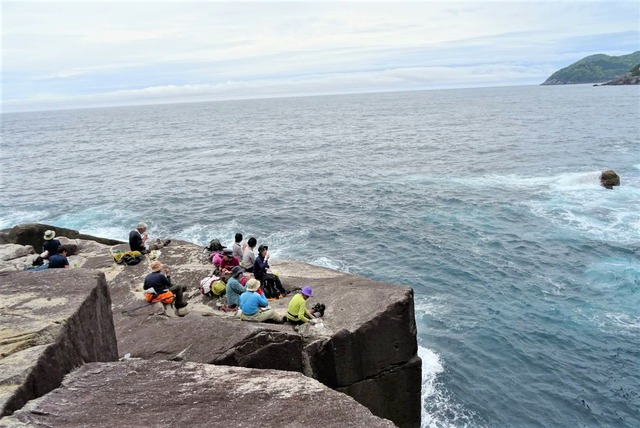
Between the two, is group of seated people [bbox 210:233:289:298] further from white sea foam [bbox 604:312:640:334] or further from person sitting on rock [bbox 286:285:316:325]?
white sea foam [bbox 604:312:640:334]

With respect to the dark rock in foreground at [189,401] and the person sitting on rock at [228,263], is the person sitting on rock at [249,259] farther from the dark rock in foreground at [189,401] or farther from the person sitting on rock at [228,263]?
the dark rock in foreground at [189,401]

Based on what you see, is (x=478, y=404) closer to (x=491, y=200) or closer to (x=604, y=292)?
(x=604, y=292)

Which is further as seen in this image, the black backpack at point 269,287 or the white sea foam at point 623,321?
the white sea foam at point 623,321

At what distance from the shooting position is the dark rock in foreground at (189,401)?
5.42 m

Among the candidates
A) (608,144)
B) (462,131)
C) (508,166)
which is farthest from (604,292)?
(462,131)

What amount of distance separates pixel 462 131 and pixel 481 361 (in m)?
70.4

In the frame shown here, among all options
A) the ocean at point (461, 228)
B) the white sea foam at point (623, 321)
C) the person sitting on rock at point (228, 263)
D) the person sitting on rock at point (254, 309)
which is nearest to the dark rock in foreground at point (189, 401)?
the person sitting on rock at point (254, 309)

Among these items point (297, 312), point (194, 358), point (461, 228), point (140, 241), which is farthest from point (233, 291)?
point (461, 228)

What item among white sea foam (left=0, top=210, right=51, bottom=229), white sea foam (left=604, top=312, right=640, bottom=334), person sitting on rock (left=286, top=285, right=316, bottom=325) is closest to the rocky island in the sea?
person sitting on rock (left=286, top=285, right=316, bottom=325)

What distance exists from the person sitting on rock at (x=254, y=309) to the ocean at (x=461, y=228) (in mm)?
6553

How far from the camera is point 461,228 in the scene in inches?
1154

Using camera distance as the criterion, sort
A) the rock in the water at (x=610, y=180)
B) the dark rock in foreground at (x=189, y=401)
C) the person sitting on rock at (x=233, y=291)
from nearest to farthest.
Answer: the dark rock in foreground at (x=189, y=401), the person sitting on rock at (x=233, y=291), the rock in the water at (x=610, y=180)

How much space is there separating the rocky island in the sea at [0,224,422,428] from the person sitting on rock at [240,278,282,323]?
422 mm

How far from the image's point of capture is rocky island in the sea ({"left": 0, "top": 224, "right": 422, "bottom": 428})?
5594 mm
